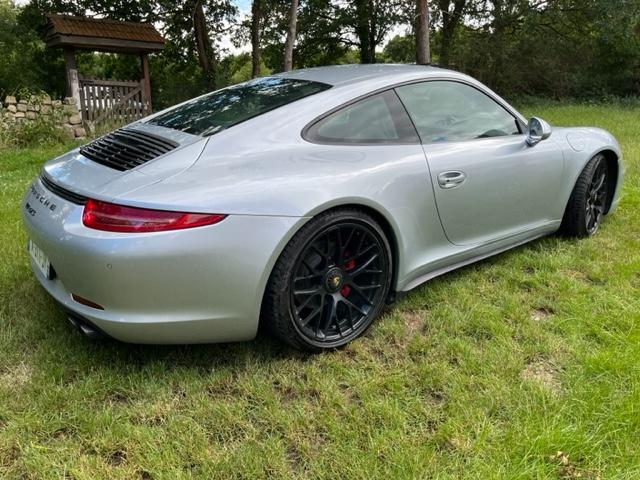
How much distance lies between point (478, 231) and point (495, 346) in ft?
2.54

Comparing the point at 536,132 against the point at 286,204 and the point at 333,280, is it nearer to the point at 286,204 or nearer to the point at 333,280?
the point at 333,280

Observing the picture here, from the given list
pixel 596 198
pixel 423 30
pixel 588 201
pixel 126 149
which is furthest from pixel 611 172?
pixel 423 30

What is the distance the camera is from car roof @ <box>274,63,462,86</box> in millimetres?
2865

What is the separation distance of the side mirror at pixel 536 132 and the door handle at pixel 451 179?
2.34ft

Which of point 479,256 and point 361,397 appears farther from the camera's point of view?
point 479,256

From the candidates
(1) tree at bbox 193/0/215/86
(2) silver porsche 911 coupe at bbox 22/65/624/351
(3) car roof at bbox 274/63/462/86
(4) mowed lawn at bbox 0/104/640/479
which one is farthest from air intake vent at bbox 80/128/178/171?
(1) tree at bbox 193/0/215/86

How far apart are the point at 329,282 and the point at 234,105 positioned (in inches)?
42.5

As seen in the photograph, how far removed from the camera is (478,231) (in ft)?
10.1

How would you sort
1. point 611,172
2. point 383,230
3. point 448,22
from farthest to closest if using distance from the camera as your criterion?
point 448,22
point 611,172
point 383,230

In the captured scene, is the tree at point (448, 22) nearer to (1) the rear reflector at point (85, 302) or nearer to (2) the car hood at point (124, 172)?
(2) the car hood at point (124, 172)

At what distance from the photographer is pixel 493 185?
305 centimetres

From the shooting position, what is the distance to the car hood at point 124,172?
213 centimetres

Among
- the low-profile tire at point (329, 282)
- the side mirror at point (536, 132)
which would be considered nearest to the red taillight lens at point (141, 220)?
the low-profile tire at point (329, 282)

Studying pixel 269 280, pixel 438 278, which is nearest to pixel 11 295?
pixel 269 280
